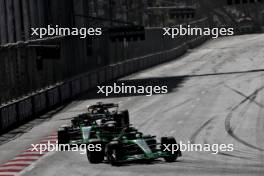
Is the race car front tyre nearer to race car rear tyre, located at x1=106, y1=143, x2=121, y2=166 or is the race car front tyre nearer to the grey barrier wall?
race car rear tyre, located at x1=106, y1=143, x2=121, y2=166

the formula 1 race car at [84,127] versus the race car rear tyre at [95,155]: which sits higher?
the formula 1 race car at [84,127]

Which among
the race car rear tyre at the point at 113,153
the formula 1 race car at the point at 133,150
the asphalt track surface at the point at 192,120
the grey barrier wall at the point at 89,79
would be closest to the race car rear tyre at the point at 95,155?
the formula 1 race car at the point at 133,150

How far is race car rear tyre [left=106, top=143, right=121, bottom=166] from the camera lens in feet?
83.6

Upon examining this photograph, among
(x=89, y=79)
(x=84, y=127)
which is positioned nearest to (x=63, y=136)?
(x=84, y=127)

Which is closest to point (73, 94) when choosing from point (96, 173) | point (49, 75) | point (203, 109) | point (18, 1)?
point (49, 75)

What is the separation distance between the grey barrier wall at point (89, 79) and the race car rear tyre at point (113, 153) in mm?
15263

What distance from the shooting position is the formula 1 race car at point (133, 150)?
83.7ft

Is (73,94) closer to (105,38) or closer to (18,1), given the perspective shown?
(18,1)

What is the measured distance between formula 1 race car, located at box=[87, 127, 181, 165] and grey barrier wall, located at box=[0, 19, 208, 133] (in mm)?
15109

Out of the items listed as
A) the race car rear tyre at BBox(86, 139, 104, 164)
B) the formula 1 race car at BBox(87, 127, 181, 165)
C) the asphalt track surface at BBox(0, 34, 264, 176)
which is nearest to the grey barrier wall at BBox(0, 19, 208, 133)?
the asphalt track surface at BBox(0, 34, 264, 176)

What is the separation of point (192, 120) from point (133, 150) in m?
13.6

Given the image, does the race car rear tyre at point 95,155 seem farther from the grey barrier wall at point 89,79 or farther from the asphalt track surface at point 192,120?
the grey barrier wall at point 89,79

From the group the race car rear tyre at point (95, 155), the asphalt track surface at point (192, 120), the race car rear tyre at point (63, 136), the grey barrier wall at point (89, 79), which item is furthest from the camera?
the grey barrier wall at point (89, 79)

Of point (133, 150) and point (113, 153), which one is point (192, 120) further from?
point (113, 153)
